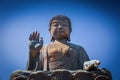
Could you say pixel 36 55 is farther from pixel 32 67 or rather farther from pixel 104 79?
pixel 104 79

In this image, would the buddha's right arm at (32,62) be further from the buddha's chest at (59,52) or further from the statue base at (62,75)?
the statue base at (62,75)

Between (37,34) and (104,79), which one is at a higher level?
(37,34)

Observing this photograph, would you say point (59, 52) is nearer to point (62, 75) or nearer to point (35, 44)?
point (35, 44)

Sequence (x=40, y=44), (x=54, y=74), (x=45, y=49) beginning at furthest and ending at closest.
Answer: (x=45, y=49)
(x=40, y=44)
(x=54, y=74)

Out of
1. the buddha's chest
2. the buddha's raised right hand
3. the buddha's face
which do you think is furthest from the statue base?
the buddha's face

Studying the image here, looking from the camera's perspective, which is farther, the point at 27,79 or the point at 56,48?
the point at 56,48

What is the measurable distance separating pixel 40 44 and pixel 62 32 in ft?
2.01

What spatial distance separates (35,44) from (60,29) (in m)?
0.64

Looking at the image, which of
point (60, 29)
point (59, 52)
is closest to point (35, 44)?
point (59, 52)

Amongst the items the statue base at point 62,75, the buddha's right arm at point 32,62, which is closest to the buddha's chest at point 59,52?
the buddha's right arm at point 32,62

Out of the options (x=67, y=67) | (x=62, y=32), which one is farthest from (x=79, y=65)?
(x=62, y=32)

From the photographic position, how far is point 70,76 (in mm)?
4875

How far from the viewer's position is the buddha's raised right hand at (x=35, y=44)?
17.1ft

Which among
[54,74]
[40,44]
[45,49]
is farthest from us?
[45,49]
